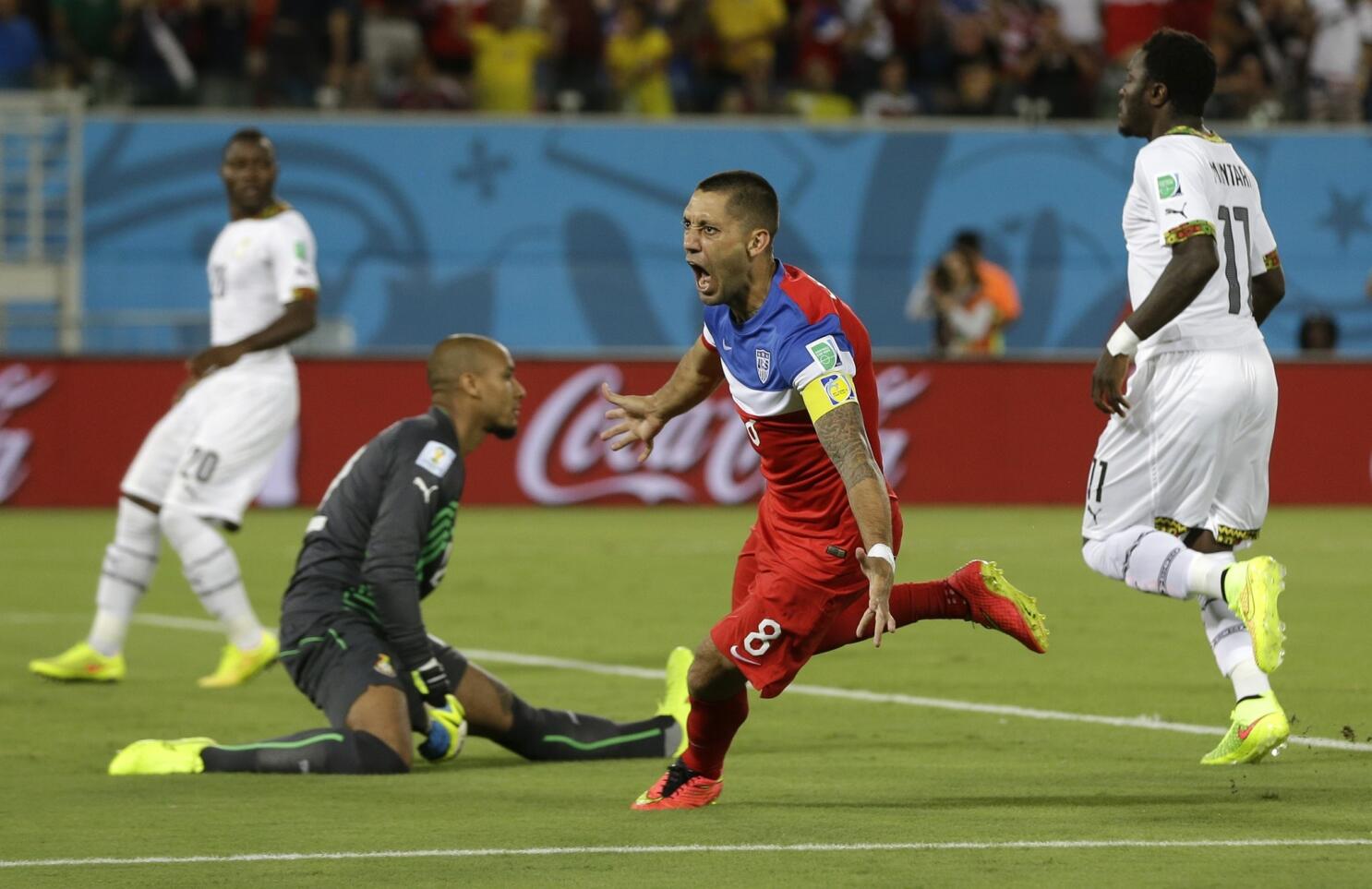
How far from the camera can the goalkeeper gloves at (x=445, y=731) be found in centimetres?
751

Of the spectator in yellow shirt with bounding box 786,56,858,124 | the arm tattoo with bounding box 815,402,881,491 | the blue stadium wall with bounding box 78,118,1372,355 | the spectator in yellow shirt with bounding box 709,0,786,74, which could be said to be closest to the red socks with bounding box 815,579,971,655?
the arm tattoo with bounding box 815,402,881,491

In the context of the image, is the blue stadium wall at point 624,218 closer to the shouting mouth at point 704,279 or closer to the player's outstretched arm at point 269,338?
the player's outstretched arm at point 269,338

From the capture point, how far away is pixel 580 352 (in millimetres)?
18859

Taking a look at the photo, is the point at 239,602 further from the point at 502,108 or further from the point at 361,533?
the point at 502,108

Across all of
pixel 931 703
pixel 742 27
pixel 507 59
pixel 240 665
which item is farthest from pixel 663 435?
pixel 931 703

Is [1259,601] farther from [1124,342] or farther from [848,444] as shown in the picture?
[848,444]

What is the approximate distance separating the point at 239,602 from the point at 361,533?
2334 mm

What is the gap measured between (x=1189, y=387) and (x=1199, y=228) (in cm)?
53

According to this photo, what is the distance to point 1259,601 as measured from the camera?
6.47 m

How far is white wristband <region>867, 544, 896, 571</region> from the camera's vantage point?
5.74 meters

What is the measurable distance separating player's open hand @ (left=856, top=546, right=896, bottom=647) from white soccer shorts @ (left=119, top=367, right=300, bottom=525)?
4.94m

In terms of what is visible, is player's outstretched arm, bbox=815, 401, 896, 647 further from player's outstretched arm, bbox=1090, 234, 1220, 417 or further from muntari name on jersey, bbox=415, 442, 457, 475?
muntari name on jersey, bbox=415, 442, 457, 475

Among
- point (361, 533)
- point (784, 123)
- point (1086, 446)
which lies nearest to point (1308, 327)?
point (1086, 446)

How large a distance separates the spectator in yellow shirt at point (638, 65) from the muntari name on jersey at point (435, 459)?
1501 cm
